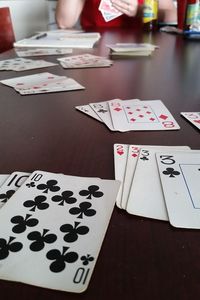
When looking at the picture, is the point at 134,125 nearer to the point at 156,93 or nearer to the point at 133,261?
the point at 156,93

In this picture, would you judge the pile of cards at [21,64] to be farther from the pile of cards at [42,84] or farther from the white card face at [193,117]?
the white card face at [193,117]

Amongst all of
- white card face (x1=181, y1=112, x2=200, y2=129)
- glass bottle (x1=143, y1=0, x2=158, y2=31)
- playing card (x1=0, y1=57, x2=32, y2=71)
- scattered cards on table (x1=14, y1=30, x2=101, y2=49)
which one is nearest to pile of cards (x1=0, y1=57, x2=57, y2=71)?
playing card (x1=0, y1=57, x2=32, y2=71)

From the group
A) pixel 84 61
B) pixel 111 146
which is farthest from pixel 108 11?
pixel 111 146

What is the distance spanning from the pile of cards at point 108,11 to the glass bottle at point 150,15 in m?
0.22

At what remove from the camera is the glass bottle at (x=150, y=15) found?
1665 mm

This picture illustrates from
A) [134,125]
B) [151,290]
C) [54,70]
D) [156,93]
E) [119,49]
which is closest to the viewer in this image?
[151,290]

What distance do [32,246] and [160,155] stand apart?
242mm

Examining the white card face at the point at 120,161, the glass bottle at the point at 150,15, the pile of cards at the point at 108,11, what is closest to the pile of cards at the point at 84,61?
the white card face at the point at 120,161

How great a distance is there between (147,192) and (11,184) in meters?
0.18

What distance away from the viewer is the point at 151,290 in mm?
243

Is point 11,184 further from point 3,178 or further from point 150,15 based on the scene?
point 150,15

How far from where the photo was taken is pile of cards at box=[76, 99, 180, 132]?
0.55 m

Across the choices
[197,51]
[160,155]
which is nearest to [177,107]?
[160,155]

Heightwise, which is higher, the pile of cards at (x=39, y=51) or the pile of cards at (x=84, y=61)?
the pile of cards at (x=39, y=51)
